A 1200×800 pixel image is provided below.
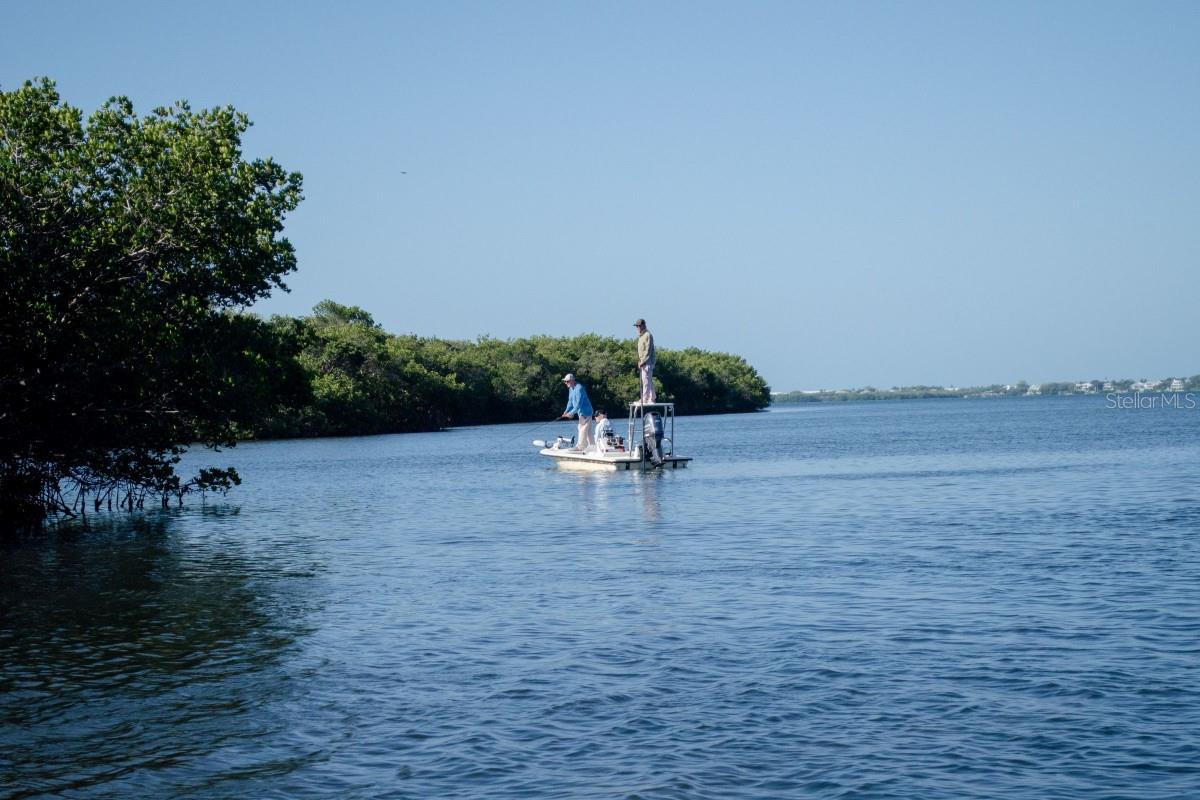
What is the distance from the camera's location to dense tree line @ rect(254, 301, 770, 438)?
295 ft

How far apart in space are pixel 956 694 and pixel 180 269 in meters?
20.3

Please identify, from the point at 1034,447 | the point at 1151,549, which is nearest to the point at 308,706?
the point at 1151,549

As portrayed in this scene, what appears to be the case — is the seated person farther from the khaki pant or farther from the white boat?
the khaki pant

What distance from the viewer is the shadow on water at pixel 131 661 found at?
29.6ft

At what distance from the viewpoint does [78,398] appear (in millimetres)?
23781

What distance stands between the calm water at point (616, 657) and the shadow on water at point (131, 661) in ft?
0.15

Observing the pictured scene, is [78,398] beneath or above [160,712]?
above

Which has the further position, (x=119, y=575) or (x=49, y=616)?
(x=119, y=575)

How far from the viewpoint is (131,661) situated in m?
12.3

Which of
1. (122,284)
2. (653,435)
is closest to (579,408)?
(653,435)

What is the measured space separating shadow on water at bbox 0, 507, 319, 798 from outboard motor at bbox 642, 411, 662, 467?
59.7ft

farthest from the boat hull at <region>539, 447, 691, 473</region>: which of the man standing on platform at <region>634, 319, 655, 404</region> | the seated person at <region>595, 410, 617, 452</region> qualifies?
the man standing on platform at <region>634, 319, 655, 404</region>

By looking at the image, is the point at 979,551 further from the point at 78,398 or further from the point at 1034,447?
the point at 1034,447

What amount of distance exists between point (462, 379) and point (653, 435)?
78.1 metres
